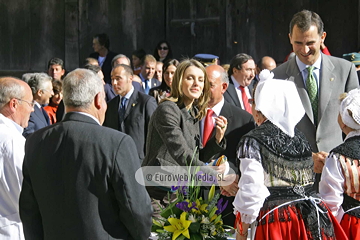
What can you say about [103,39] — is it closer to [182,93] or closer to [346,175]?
[182,93]

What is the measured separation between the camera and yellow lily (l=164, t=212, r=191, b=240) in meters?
3.66

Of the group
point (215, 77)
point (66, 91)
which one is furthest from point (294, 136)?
point (215, 77)

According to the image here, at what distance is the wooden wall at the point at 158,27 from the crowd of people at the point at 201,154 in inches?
161

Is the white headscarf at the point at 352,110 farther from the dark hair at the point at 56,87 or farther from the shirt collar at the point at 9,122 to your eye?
the dark hair at the point at 56,87

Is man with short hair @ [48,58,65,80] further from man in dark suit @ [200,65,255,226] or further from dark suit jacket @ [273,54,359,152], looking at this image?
dark suit jacket @ [273,54,359,152]

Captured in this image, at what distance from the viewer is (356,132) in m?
3.78

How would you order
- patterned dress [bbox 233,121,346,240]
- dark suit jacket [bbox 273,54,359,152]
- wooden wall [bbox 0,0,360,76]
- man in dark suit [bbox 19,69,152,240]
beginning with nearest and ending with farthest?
man in dark suit [bbox 19,69,152,240]
patterned dress [bbox 233,121,346,240]
dark suit jacket [bbox 273,54,359,152]
wooden wall [bbox 0,0,360,76]

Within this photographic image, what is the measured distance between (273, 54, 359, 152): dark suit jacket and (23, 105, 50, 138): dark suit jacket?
280 centimetres

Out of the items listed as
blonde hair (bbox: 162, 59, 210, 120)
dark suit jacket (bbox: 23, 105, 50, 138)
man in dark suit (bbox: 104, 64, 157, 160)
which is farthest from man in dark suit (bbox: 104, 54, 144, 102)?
blonde hair (bbox: 162, 59, 210, 120)

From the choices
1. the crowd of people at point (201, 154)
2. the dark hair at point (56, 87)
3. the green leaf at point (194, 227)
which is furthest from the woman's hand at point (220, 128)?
the dark hair at point (56, 87)

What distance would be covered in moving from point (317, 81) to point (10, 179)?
8.06 ft

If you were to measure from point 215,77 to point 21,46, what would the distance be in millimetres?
6492

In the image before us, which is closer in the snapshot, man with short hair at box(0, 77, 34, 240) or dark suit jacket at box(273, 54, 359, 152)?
man with short hair at box(0, 77, 34, 240)

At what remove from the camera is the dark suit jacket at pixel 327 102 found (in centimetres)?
452
